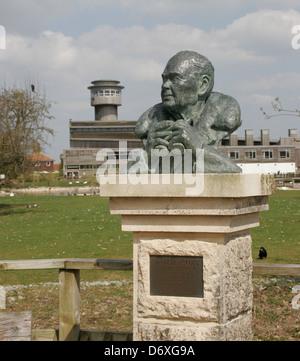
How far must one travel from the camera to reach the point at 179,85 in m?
5.20

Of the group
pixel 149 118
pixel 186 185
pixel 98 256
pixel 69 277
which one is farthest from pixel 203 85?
pixel 98 256

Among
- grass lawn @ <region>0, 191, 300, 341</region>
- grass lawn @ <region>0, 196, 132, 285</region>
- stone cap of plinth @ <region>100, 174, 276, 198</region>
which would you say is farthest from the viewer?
grass lawn @ <region>0, 196, 132, 285</region>

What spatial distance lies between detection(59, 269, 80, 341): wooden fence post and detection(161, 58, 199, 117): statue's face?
7.88ft

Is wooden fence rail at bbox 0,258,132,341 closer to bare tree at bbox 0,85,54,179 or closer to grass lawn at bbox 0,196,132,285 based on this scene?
grass lawn at bbox 0,196,132,285

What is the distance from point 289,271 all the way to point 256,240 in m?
8.46

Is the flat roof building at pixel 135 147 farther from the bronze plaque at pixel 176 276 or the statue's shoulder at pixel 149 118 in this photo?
the bronze plaque at pixel 176 276

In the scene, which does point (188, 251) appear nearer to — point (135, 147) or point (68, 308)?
point (68, 308)

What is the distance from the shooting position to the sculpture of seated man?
4.95 m

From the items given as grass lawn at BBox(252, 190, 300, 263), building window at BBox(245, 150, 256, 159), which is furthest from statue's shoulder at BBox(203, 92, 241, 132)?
building window at BBox(245, 150, 256, 159)

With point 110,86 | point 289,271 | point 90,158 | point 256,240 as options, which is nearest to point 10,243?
point 256,240

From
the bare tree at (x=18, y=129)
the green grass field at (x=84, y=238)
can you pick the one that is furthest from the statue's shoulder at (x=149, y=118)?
the bare tree at (x=18, y=129)

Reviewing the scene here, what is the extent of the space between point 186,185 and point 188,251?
0.63 metres

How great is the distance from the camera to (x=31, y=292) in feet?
31.4

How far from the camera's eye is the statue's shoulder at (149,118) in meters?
5.54
